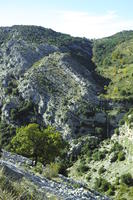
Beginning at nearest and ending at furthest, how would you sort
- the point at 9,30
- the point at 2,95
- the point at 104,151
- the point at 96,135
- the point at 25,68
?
1. the point at 104,151
2. the point at 96,135
3. the point at 2,95
4. the point at 25,68
5. the point at 9,30

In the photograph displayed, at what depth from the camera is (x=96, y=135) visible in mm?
82812

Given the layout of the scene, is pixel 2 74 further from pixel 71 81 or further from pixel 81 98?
pixel 81 98

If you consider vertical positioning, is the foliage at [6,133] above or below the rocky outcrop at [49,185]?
below

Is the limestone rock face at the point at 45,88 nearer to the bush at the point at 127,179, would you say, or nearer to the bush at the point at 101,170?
the bush at the point at 101,170

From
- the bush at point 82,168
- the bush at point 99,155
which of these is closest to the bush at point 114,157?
the bush at point 99,155

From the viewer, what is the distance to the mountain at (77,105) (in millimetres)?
60578

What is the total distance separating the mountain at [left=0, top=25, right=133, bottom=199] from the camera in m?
60.6

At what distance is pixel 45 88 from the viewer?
10531cm

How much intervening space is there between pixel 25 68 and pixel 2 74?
10.9m

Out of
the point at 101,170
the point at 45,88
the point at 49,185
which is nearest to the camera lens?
the point at 49,185

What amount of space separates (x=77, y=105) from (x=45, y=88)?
17382 millimetres

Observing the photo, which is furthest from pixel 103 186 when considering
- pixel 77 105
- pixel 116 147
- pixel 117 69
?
pixel 117 69

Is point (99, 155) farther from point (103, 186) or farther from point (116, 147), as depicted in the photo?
point (103, 186)

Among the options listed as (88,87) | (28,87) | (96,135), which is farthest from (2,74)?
(96,135)
